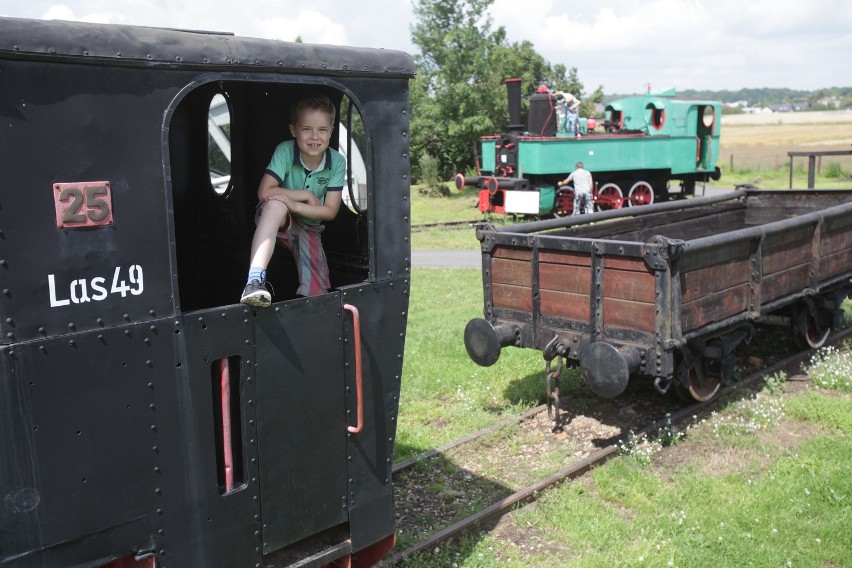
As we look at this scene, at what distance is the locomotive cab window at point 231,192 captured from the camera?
4488mm

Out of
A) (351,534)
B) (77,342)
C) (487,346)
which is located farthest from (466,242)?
(77,342)

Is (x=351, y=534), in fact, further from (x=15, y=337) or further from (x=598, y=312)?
(x=598, y=312)

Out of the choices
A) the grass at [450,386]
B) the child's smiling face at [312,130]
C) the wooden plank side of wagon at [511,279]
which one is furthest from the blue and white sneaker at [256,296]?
the wooden plank side of wagon at [511,279]

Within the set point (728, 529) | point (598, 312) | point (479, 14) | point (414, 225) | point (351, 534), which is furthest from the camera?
point (479, 14)

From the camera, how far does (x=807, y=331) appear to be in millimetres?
8383

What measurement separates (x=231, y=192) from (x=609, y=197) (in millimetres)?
17315

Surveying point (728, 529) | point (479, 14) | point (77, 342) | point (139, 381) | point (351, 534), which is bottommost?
point (728, 529)

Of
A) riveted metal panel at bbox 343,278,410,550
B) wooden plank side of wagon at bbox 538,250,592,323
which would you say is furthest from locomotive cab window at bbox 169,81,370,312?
wooden plank side of wagon at bbox 538,250,592,323

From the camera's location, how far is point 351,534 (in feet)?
12.5

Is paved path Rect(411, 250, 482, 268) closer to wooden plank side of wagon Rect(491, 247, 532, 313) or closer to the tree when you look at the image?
wooden plank side of wagon Rect(491, 247, 532, 313)

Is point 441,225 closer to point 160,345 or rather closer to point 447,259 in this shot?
point 447,259

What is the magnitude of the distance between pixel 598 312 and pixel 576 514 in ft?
5.50

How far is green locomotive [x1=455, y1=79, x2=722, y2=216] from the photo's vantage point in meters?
19.8

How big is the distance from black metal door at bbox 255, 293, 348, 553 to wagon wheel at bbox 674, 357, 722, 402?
12.5ft
